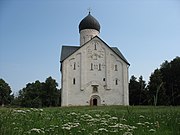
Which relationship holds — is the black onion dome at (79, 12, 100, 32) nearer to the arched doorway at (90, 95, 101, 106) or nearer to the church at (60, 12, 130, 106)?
the church at (60, 12, 130, 106)

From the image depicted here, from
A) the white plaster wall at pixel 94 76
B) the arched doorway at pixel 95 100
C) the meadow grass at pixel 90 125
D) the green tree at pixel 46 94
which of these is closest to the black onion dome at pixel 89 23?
the white plaster wall at pixel 94 76

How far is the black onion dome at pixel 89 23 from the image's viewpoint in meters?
45.0

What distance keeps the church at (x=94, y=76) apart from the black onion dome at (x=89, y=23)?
3.65m

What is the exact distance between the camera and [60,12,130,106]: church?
3869 centimetres

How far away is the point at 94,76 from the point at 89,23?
400 inches

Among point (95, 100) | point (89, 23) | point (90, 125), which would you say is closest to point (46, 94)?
point (89, 23)

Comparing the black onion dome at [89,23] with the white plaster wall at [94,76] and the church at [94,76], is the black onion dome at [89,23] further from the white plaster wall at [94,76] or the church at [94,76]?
the white plaster wall at [94,76]

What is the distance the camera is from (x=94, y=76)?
39.9 m

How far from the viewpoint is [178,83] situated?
49.1 m

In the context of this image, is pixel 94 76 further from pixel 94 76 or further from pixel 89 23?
pixel 89 23

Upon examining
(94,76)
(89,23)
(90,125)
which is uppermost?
(89,23)

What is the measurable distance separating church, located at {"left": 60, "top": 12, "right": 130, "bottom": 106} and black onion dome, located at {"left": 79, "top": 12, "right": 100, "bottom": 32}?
365 cm

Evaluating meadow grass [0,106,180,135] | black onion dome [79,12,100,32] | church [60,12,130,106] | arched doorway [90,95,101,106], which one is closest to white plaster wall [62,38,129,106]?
church [60,12,130,106]

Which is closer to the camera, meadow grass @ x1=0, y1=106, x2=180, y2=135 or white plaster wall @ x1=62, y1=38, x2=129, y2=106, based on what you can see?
meadow grass @ x1=0, y1=106, x2=180, y2=135
